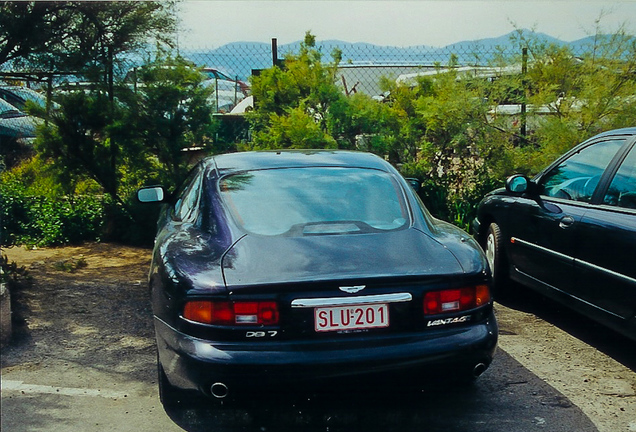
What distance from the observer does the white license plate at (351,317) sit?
3.41 metres

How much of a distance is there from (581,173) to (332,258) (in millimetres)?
2744

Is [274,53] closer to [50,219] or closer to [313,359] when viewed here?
[50,219]

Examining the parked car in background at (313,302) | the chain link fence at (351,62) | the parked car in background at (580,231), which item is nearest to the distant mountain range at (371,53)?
the chain link fence at (351,62)

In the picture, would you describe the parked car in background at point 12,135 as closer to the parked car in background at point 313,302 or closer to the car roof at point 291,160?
the car roof at point 291,160

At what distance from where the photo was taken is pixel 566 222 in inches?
207

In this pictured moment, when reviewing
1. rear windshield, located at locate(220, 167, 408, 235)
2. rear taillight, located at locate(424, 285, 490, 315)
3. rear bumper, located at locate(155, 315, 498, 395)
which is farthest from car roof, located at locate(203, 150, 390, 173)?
rear bumper, located at locate(155, 315, 498, 395)

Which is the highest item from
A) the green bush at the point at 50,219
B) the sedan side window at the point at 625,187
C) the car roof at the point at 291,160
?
the car roof at the point at 291,160

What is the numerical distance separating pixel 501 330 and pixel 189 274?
295 cm

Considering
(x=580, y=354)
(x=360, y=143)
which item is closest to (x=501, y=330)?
(x=580, y=354)

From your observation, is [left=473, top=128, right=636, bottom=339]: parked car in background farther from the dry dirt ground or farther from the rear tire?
the dry dirt ground

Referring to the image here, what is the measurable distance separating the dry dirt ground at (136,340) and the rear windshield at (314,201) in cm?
134

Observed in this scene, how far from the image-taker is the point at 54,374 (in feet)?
15.2

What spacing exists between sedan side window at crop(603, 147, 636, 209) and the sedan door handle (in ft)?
0.99

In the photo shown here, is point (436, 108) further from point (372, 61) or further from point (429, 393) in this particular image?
point (429, 393)
